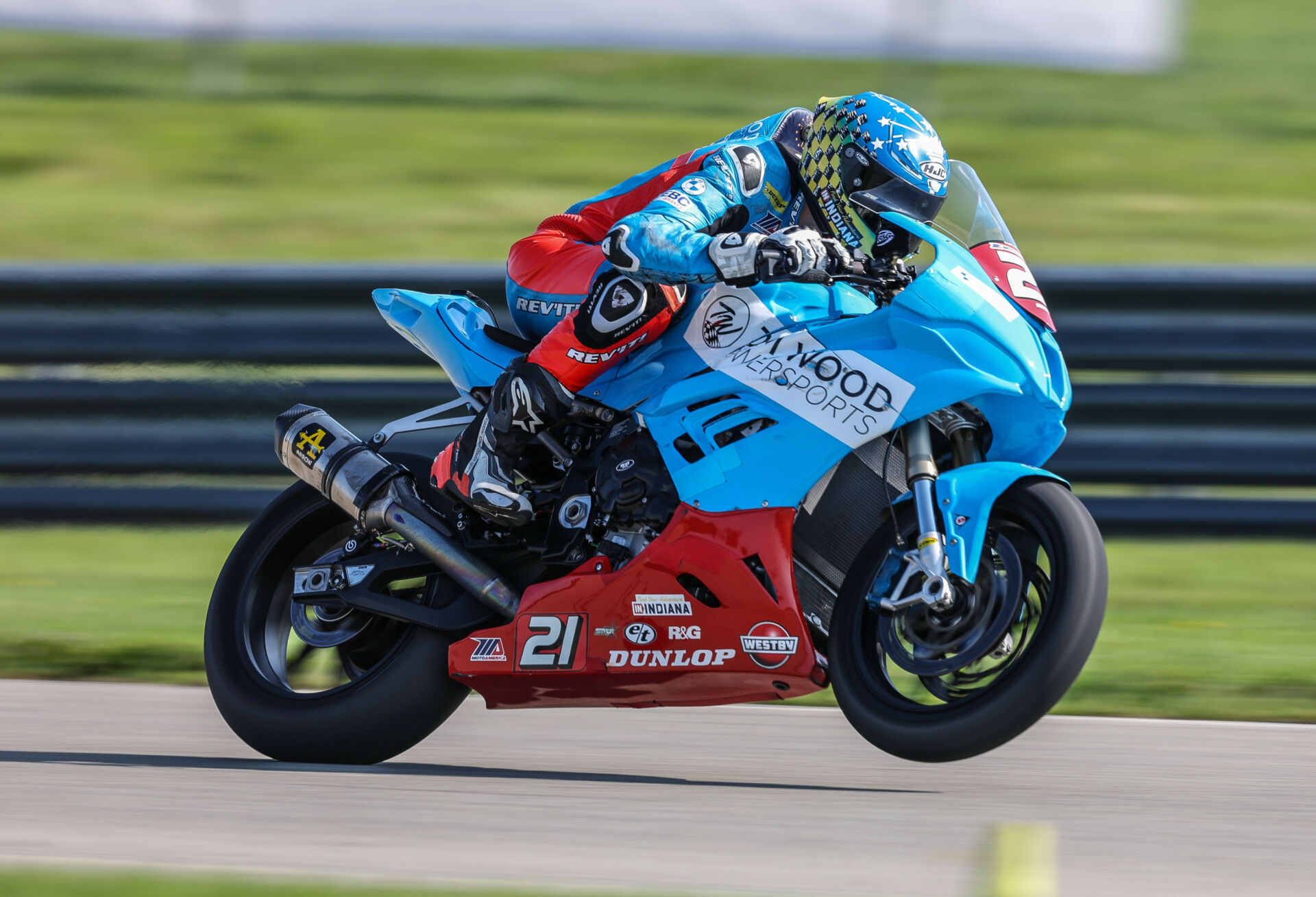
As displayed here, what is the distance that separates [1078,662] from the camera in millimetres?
3502

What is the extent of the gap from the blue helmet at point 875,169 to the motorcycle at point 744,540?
77mm

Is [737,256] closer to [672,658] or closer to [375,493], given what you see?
[672,658]

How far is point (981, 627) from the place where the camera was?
3646 millimetres

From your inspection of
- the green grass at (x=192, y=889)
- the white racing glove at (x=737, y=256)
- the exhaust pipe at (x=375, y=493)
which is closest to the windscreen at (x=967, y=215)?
the white racing glove at (x=737, y=256)

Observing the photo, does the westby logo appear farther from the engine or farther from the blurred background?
the blurred background

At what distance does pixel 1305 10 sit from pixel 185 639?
1117cm

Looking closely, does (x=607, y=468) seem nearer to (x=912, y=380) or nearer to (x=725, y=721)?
(x=912, y=380)

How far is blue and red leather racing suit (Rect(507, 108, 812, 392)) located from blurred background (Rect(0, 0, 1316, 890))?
1.79 meters

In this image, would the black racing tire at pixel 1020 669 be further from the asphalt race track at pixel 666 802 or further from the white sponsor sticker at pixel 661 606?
the white sponsor sticker at pixel 661 606

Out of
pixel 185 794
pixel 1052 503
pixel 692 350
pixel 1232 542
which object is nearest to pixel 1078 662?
pixel 1052 503

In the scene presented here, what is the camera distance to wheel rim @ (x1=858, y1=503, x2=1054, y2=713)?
143 inches

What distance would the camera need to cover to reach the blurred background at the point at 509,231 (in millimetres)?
6441

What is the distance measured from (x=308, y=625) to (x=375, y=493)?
0.40m

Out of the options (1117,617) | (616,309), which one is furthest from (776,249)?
(1117,617)
